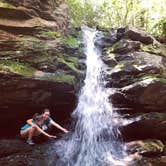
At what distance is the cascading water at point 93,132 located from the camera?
8453 mm

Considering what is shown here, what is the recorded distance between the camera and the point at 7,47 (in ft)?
32.6

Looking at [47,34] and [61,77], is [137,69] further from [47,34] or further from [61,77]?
[47,34]

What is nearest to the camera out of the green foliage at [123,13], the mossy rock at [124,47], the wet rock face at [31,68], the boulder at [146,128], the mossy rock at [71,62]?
the wet rock face at [31,68]

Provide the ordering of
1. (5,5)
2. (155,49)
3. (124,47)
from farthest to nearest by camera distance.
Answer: (155,49), (124,47), (5,5)

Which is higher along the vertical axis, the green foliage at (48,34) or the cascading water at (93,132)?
the green foliage at (48,34)

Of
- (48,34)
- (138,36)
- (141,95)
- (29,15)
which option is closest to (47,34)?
(48,34)

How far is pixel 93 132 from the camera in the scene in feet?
32.8

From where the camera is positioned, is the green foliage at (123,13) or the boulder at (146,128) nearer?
the boulder at (146,128)

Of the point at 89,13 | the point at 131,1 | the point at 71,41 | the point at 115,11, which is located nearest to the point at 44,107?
the point at 71,41

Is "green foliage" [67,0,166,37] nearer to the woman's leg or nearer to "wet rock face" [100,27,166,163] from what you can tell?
"wet rock face" [100,27,166,163]

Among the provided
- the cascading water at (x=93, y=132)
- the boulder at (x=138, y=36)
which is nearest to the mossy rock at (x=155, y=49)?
the boulder at (x=138, y=36)

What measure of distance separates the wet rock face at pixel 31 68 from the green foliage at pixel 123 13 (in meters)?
8.76

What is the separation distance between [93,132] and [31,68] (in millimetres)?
3558

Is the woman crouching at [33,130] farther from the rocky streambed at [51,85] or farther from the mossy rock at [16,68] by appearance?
the mossy rock at [16,68]
